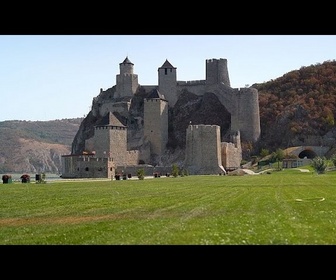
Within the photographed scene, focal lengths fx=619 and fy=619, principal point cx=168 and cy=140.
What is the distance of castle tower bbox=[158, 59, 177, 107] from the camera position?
9050 cm

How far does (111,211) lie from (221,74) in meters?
75.8

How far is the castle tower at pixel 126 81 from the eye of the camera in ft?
298

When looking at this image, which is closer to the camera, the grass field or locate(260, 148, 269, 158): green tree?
the grass field

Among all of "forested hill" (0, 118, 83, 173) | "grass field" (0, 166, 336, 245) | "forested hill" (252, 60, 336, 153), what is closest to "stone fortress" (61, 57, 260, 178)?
"forested hill" (252, 60, 336, 153)

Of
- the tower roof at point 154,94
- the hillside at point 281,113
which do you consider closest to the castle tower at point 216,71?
the hillside at point 281,113

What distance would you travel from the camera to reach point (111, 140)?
75312mm

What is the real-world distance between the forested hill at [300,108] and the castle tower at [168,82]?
46.9 ft

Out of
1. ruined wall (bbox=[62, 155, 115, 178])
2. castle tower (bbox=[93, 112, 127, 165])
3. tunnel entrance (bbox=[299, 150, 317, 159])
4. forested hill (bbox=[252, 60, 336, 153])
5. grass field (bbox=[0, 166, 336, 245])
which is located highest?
forested hill (bbox=[252, 60, 336, 153])

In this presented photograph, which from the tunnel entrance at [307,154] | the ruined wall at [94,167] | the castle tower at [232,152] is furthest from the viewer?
the tunnel entrance at [307,154]

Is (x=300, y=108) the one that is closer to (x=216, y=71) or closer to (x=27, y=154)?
(x=216, y=71)

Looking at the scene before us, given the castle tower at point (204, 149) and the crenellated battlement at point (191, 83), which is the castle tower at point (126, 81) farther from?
the castle tower at point (204, 149)

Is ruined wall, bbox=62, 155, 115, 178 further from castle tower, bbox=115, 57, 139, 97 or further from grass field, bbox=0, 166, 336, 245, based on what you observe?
grass field, bbox=0, 166, 336, 245

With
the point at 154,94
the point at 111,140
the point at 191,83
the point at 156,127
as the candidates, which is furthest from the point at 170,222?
the point at 191,83
